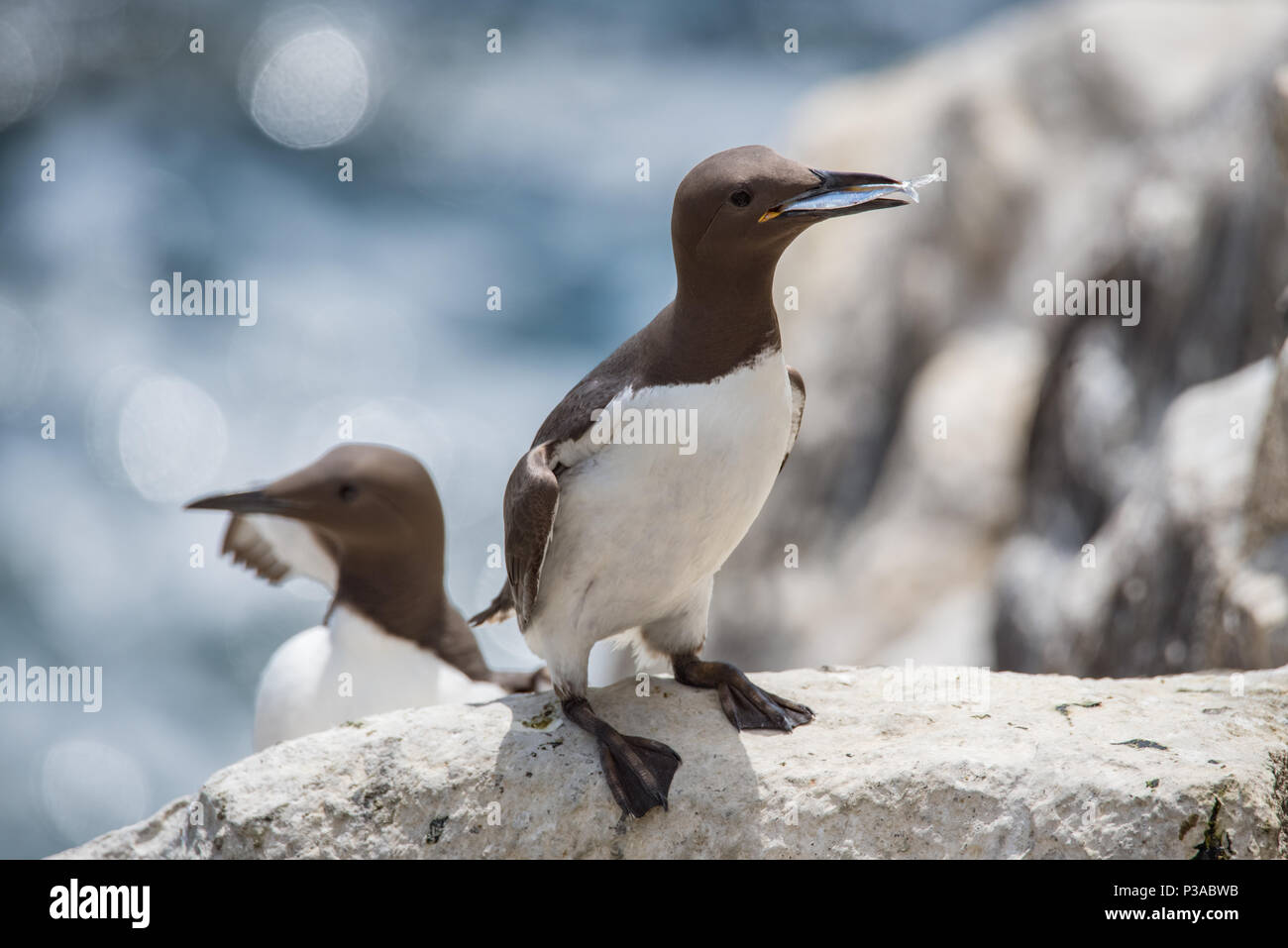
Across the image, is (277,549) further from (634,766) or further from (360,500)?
(634,766)

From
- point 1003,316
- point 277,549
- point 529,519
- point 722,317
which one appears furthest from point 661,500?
point 1003,316

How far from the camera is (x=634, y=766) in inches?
151

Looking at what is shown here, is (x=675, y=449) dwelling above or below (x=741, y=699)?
above

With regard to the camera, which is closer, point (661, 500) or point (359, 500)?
point (661, 500)

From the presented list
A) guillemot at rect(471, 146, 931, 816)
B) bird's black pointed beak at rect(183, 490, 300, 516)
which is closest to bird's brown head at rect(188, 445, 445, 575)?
bird's black pointed beak at rect(183, 490, 300, 516)

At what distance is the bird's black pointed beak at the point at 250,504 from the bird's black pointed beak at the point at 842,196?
286 cm

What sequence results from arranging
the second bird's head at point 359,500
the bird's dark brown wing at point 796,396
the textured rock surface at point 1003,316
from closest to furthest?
the bird's dark brown wing at point 796,396
the second bird's head at point 359,500
the textured rock surface at point 1003,316

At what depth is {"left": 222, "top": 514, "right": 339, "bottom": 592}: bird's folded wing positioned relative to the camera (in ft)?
19.7

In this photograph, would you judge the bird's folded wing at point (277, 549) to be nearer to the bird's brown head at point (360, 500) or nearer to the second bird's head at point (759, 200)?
the bird's brown head at point (360, 500)

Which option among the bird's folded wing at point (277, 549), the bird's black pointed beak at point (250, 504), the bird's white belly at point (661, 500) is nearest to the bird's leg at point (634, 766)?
the bird's white belly at point (661, 500)

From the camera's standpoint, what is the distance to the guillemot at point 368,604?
18.1 ft

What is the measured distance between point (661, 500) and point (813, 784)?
989 mm

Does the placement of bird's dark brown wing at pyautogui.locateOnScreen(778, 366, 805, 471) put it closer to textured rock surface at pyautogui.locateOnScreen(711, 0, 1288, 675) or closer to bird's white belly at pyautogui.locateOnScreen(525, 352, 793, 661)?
bird's white belly at pyautogui.locateOnScreen(525, 352, 793, 661)
